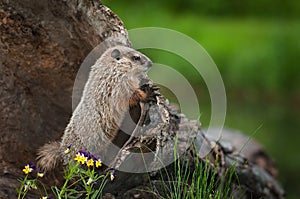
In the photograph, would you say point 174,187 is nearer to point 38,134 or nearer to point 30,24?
point 38,134

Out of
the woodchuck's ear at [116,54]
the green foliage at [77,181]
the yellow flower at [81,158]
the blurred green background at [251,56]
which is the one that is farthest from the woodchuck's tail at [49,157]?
the blurred green background at [251,56]

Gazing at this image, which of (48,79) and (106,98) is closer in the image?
(106,98)

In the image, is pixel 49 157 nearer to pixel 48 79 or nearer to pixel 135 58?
pixel 48 79

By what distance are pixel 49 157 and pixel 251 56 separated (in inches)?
592

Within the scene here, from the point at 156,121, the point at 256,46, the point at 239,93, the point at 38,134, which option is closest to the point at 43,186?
the point at 38,134

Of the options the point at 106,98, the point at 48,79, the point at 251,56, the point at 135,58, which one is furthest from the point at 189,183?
the point at 251,56

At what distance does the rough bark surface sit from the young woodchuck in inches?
7.1

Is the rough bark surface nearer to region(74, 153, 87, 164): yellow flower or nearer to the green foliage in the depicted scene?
the green foliage

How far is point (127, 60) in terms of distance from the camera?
4.89 meters

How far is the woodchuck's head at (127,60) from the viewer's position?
490 cm

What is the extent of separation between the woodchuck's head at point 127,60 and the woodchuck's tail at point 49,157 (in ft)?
2.63

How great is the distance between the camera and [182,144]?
5285 millimetres

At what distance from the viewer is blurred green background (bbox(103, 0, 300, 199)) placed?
13.7 meters

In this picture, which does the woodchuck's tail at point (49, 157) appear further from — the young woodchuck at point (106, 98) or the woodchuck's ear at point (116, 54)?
the woodchuck's ear at point (116, 54)
